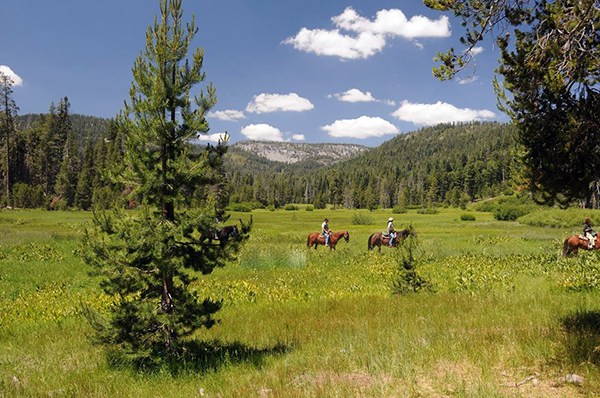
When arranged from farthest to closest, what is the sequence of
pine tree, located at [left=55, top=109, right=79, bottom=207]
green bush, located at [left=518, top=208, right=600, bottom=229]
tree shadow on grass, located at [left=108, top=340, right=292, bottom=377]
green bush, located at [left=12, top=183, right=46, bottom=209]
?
pine tree, located at [left=55, top=109, right=79, bottom=207]
green bush, located at [left=12, top=183, right=46, bottom=209]
green bush, located at [left=518, top=208, right=600, bottom=229]
tree shadow on grass, located at [left=108, top=340, right=292, bottom=377]

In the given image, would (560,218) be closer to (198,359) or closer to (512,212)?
(512,212)

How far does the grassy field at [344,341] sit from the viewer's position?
5645mm

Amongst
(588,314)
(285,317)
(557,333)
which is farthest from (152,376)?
(588,314)

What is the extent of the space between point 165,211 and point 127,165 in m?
1.11

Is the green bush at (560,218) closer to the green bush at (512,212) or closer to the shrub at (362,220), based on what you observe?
the green bush at (512,212)

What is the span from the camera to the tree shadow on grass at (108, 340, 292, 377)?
264 inches

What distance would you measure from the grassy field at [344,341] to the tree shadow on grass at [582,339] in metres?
0.03

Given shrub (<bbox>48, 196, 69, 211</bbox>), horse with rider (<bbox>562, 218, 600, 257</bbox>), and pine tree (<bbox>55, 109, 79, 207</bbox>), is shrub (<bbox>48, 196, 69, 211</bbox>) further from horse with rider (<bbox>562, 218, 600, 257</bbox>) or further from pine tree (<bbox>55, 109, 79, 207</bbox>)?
horse with rider (<bbox>562, 218, 600, 257</bbox>)

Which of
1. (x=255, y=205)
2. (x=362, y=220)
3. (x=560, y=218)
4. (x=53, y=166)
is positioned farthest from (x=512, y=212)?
(x=53, y=166)

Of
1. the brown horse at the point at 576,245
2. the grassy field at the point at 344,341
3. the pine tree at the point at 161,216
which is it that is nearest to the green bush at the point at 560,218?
the brown horse at the point at 576,245

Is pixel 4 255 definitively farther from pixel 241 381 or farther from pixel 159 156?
pixel 241 381

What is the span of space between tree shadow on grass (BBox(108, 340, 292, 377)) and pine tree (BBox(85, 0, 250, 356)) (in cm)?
28

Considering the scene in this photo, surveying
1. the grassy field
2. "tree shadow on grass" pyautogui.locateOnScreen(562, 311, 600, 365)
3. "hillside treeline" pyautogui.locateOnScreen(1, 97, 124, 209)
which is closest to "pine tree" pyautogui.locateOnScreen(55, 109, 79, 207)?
"hillside treeline" pyautogui.locateOnScreen(1, 97, 124, 209)

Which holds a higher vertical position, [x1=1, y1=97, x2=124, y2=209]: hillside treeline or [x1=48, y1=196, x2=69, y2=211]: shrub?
→ [x1=1, y1=97, x2=124, y2=209]: hillside treeline
